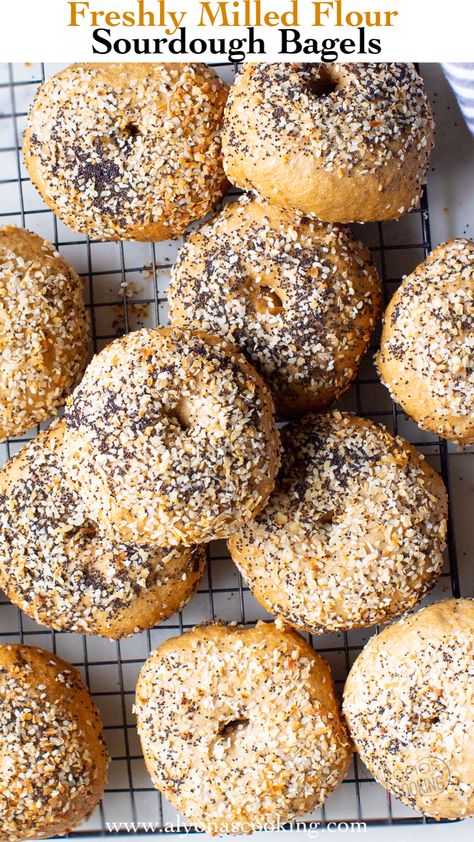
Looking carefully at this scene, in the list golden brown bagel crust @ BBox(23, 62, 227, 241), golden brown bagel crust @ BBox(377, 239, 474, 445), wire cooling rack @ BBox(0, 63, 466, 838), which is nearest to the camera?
golden brown bagel crust @ BBox(377, 239, 474, 445)

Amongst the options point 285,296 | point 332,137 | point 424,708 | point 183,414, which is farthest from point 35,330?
point 424,708

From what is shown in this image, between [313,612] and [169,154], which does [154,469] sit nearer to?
[313,612]

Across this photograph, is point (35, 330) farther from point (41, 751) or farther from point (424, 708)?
point (424, 708)

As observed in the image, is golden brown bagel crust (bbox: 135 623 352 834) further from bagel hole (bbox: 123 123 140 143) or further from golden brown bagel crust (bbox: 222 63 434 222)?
bagel hole (bbox: 123 123 140 143)

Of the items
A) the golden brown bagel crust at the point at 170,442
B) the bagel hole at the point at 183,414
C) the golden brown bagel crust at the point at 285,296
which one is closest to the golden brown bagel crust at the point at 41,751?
the golden brown bagel crust at the point at 170,442

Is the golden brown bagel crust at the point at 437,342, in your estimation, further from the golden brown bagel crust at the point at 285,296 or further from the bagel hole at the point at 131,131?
the bagel hole at the point at 131,131

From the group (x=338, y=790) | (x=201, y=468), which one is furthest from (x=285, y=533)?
(x=338, y=790)
